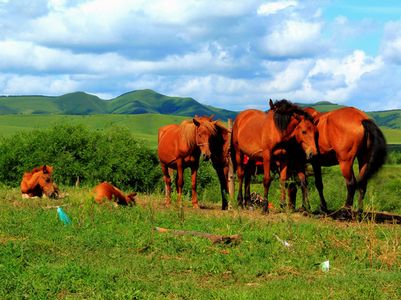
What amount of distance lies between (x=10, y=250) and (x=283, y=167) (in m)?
8.43

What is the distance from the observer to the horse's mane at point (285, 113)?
15805mm

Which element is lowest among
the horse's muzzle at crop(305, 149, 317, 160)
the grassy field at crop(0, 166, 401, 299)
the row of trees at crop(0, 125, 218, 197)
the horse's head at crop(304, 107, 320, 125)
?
the row of trees at crop(0, 125, 218, 197)

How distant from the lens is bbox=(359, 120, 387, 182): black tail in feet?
48.2

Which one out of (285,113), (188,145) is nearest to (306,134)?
(285,113)

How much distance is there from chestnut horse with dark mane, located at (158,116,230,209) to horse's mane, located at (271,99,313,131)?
7.23 feet

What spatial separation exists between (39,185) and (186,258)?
9.82 m

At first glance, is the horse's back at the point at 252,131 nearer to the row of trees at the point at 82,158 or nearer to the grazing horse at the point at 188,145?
the grazing horse at the point at 188,145

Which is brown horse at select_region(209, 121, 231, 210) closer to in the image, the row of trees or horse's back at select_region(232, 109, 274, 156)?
horse's back at select_region(232, 109, 274, 156)

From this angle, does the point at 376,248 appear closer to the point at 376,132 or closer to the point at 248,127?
the point at 376,132

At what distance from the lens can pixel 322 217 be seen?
1535cm

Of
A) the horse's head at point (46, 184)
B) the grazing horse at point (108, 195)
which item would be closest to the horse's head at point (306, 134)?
the grazing horse at point (108, 195)

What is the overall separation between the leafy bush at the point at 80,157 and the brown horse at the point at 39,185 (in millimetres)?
28461

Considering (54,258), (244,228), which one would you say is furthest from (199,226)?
(54,258)

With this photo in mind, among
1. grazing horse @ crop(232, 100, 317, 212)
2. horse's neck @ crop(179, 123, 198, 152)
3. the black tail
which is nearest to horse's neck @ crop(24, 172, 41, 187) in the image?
horse's neck @ crop(179, 123, 198, 152)
